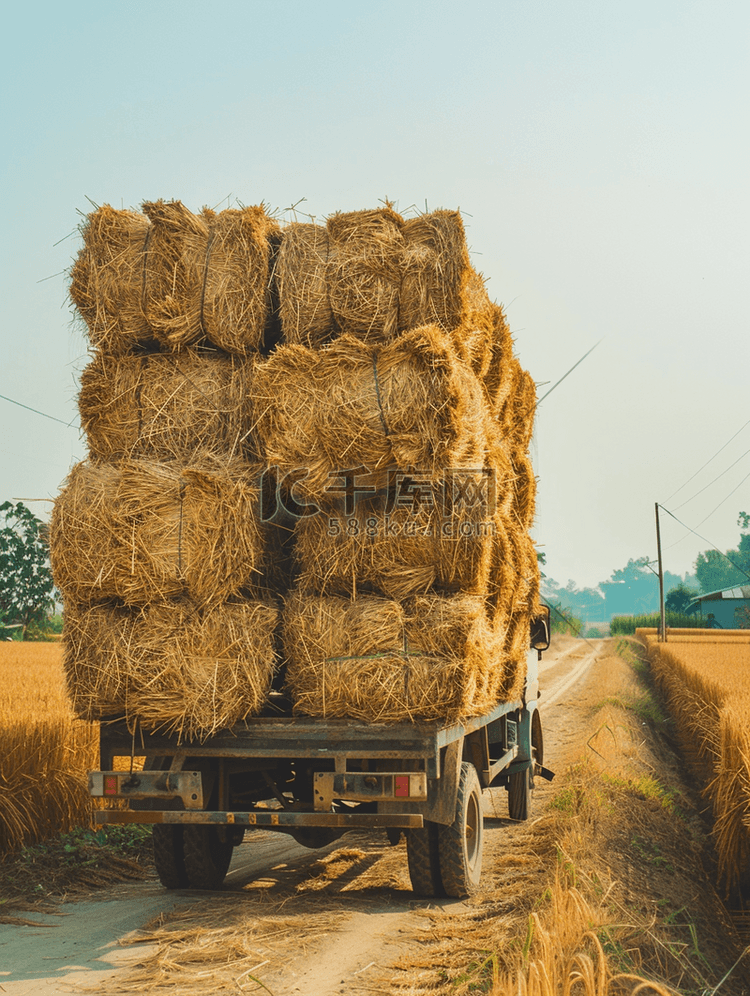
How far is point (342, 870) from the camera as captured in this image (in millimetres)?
7215

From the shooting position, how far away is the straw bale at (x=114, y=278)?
20.7 feet

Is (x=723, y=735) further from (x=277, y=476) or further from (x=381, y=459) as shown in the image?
(x=277, y=476)

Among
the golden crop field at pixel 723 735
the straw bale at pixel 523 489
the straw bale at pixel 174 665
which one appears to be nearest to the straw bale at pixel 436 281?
the straw bale at pixel 174 665

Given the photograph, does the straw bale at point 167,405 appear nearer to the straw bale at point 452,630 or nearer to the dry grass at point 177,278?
the dry grass at point 177,278

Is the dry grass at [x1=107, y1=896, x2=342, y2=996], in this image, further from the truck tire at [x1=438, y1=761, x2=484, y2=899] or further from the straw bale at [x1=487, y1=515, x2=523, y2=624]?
the straw bale at [x1=487, y1=515, x2=523, y2=624]

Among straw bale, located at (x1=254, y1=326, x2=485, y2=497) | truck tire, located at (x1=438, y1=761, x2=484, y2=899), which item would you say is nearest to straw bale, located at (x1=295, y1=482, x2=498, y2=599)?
straw bale, located at (x1=254, y1=326, x2=485, y2=497)

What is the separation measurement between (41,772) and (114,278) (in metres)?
4.15

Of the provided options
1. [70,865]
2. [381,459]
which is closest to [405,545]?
[381,459]

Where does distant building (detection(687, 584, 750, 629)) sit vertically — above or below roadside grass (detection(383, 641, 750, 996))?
above

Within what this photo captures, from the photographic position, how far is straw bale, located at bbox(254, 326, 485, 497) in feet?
17.8

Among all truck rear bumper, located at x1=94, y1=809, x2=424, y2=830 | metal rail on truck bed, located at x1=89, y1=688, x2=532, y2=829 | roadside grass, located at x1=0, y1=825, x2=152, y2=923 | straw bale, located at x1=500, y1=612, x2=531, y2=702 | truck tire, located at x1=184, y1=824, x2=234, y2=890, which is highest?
straw bale, located at x1=500, y1=612, x2=531, y2=702

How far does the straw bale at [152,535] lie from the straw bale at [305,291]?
3.77ft

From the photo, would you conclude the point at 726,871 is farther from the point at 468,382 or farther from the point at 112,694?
the point at 112,694

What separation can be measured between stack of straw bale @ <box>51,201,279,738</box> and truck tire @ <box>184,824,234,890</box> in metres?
1.19
